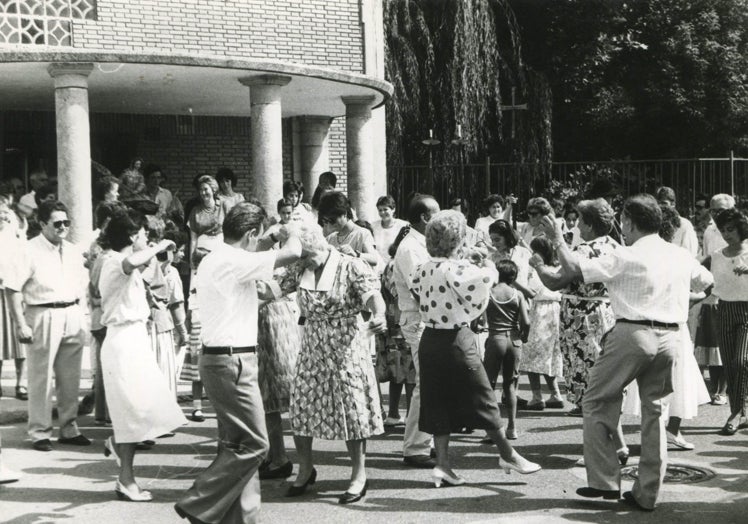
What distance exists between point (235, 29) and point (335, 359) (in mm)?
10391

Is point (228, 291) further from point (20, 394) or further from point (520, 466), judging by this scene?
point (20, 394)

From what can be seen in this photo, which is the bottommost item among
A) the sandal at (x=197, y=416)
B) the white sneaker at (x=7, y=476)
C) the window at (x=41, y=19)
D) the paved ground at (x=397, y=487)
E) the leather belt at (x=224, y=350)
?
the paved ground at (x=397, y=487)

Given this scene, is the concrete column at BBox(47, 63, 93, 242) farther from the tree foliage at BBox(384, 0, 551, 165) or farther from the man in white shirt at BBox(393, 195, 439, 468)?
the tree foliage at BBox(384, 0, 551, 165)

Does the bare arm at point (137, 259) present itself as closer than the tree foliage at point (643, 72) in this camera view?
Yes

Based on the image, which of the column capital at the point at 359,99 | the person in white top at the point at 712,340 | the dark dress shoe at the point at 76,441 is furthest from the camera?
the column capital at the point at 359,99

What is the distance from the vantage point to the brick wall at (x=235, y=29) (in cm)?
1466

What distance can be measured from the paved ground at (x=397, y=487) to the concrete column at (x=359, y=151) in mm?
7994

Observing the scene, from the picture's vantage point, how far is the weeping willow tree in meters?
23.3

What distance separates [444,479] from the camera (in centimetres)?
696

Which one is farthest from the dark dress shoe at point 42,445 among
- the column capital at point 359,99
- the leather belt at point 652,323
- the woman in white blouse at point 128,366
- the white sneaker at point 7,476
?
the column capital at point 359,99

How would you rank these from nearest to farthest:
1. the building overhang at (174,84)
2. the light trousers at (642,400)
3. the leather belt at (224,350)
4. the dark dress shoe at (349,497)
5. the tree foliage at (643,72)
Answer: the leather belt at (224,350) → the light trousers at (642,400) → the dark dress shoe at (349,497) → the building overhang at (174,84) → the tree foliage at (643,72)

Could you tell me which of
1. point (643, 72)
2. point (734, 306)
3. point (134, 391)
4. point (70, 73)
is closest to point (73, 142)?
point (70, 73)

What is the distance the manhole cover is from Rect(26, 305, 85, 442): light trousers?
472 centimetres

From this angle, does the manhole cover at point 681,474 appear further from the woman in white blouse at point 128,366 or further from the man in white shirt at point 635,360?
the woman in white blouse at point 128,366
